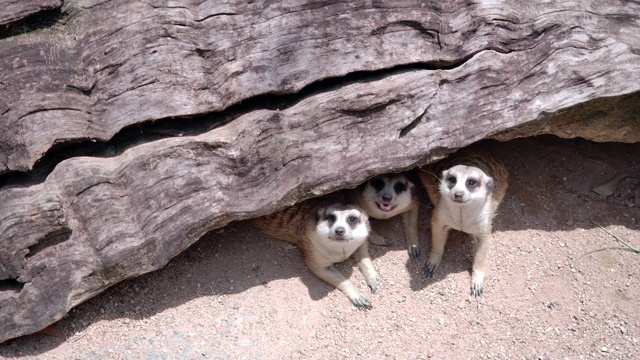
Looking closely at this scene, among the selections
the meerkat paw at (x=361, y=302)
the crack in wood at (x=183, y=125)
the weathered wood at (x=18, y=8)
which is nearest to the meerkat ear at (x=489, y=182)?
the crack in wood at (x=183, y=125)

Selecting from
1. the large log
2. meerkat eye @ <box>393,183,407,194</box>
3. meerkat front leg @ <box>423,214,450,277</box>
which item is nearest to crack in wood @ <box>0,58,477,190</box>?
the large log

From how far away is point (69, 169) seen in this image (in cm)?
290

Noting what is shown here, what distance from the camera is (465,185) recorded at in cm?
350

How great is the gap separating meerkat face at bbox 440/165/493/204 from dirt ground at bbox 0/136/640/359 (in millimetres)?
495

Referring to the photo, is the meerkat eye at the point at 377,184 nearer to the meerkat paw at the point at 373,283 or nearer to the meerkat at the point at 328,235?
the meerkat at the point at 328,235

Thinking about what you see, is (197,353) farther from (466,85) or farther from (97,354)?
(466,85)

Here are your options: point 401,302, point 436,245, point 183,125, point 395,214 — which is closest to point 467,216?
point 436,245

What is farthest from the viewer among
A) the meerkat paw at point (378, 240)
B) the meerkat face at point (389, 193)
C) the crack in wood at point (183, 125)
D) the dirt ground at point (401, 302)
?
the meerkat paw at point (378, 240)

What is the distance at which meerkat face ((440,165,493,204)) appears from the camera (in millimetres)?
3463

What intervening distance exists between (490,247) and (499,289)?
0.88 ft

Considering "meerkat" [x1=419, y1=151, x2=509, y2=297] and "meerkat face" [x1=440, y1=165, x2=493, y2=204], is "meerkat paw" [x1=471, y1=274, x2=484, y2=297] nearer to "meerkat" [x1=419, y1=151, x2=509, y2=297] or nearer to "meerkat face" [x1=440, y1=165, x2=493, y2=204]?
"meerkat" [x1=419, y1=151, x2=509, y2=297]

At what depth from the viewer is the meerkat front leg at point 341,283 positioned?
11.7 feet

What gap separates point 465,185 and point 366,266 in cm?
80

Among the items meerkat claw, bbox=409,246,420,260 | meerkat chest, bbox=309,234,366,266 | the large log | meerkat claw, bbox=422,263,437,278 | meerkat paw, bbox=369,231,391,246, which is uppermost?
the large log
